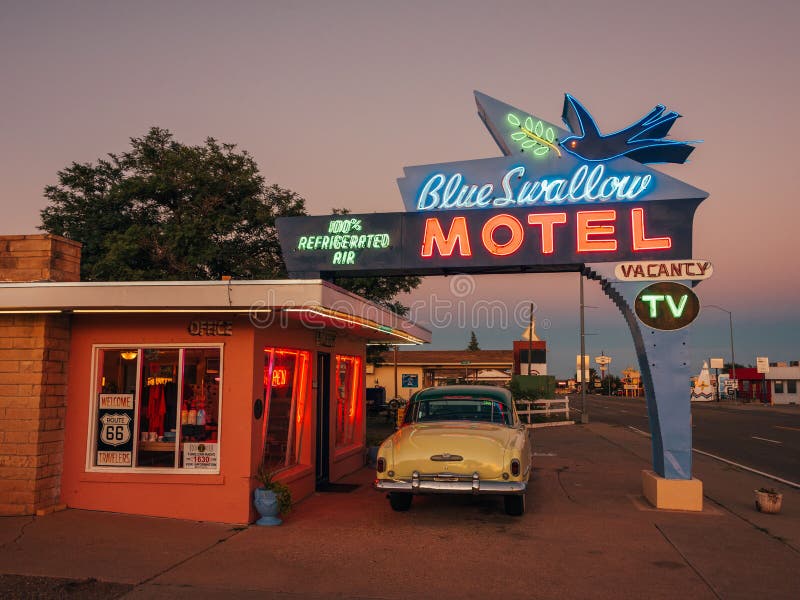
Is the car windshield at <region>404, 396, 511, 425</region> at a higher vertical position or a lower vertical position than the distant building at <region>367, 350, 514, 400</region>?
lower

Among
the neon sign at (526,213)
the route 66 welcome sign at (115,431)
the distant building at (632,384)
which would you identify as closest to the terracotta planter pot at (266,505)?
the route 66 welcome sign at (115,431)

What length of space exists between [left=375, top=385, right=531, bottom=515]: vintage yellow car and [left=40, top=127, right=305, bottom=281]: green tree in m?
13.7

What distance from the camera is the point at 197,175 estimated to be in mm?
22234

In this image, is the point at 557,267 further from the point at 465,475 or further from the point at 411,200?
the point at 465,475

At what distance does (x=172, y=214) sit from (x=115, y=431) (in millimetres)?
15378

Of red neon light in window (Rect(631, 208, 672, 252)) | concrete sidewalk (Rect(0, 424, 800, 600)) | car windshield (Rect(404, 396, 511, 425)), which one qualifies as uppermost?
red neon light in window (Rect(631, 208, 672, 252))

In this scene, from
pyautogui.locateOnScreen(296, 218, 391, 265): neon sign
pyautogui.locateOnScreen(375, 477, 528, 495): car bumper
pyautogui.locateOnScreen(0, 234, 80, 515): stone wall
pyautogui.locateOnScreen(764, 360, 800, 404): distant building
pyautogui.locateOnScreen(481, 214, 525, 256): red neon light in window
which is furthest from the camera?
pyautogui.locateOnScreen(764, 360, 800, 404): distant building

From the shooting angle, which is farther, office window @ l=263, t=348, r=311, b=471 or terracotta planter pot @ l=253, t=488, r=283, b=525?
office window @ l=263, t=348, r=311, b=471

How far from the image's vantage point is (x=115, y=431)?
371 inches

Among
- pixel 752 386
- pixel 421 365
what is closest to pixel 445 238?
pixel 421 365

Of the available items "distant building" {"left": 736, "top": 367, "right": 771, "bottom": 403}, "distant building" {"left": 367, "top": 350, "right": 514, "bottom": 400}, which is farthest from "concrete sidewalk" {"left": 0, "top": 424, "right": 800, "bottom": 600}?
"distant building" {"left": 736, "top": 367, "right": 771, "bottom": 403}

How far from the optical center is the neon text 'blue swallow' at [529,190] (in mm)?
10734

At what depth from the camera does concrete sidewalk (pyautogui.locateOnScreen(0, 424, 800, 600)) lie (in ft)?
20.3

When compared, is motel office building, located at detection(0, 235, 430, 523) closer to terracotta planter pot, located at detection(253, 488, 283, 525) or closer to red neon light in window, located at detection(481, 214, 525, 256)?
terracotta planter pot, located at detection(253, 488, 283, 525)
